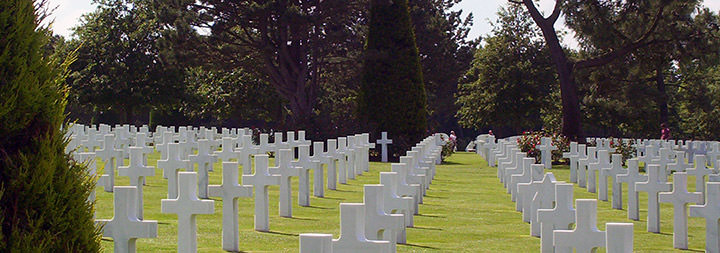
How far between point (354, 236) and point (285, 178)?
6824 mm

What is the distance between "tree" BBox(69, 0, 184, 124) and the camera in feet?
148

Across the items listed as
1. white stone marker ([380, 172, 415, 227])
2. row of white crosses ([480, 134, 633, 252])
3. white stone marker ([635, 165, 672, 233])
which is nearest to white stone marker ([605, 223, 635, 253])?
row of white crosses ([480, 134, 633, 252])

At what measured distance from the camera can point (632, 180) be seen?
11.7m

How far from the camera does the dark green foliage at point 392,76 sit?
98.5ft

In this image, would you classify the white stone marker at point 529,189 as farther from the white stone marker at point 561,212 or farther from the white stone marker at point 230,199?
the white stone marker at point 230,199

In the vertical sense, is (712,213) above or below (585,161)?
below

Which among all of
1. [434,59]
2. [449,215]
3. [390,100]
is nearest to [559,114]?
[434,59]

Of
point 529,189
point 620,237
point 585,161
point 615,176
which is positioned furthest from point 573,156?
point 620,237

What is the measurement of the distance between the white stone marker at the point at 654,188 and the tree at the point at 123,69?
36.2m

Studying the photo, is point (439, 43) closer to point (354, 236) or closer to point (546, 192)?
point (546, 192)

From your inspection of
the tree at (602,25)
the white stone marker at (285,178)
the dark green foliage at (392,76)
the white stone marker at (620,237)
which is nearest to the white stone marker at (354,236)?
the white stone marker at (620,237)

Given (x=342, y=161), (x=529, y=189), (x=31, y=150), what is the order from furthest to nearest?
1. (x=342, y=161)
2. (x=529, y=189)
3. (x=31, y=150)

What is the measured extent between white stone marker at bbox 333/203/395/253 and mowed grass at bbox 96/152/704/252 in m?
3.65

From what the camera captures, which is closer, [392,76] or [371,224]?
[371,224]
